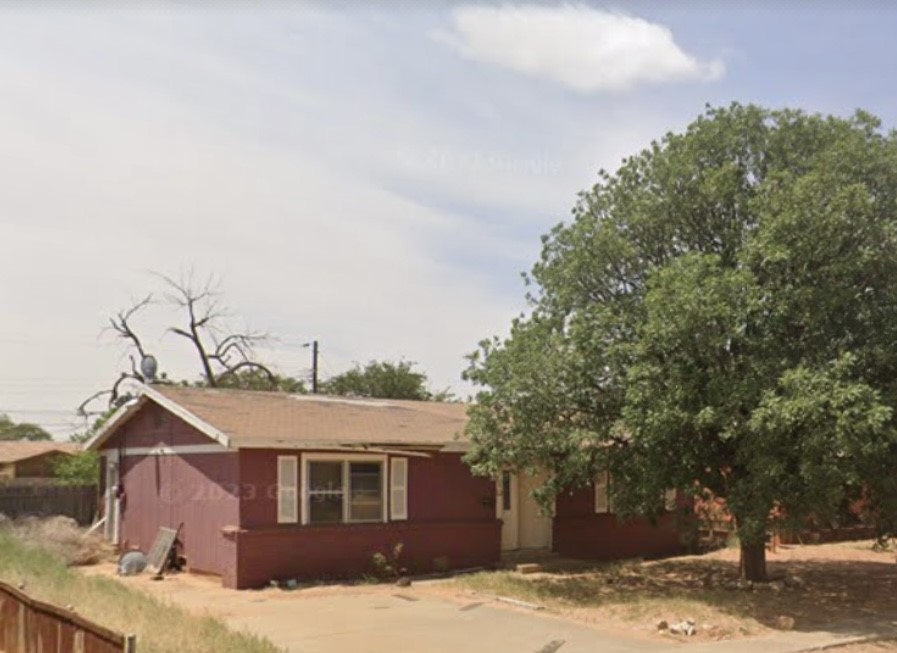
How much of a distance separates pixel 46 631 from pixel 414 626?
17.7ft

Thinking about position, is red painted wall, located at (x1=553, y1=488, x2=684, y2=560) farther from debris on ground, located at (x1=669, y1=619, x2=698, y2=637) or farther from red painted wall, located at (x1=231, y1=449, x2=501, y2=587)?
debris on ground, located at (x1=669, y1=619, x2=698, y2=637)

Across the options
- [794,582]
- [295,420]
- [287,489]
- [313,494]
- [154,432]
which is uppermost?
[295,420]

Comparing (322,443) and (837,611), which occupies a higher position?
(322,443)

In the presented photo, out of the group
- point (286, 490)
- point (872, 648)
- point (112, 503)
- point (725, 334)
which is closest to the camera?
point (872, 648)

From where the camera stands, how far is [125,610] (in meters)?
10.5

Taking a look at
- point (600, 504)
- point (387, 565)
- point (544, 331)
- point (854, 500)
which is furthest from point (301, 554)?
A: point (854, 500)

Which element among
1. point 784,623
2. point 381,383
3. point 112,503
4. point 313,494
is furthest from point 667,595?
point 381,383

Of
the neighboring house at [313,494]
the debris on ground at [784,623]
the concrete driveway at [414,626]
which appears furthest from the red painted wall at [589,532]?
the debris on ground at [784,623]

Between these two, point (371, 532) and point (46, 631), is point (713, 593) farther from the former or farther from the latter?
point (46, 631)

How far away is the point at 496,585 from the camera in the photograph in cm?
1564

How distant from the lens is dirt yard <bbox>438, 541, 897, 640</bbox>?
12820mm

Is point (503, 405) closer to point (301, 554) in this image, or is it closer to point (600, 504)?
point (301, 554)

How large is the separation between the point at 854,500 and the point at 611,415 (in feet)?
13.4

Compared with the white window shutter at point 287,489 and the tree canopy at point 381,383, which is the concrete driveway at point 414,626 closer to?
the white window shutter at point 287,489
